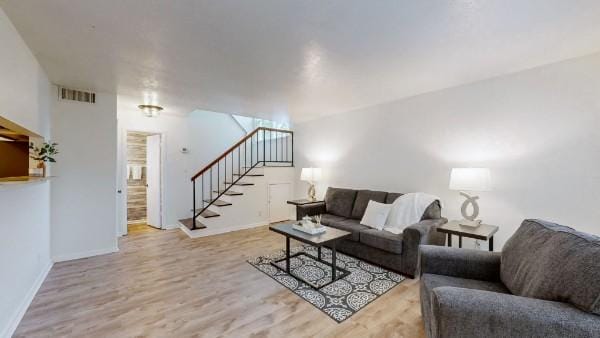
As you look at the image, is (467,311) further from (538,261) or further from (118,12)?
(118,12)

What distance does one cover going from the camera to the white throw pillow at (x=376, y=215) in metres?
3.49

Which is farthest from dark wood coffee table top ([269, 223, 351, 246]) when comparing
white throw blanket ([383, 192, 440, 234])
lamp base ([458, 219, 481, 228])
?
lamp base ([458, 219, 481, 228])

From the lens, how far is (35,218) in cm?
264

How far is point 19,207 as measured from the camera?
219 centimetres

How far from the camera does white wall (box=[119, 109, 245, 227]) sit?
195 inches

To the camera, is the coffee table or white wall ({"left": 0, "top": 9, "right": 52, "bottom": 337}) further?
the coffee table

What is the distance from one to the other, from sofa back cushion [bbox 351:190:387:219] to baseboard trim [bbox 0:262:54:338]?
3.92 metres

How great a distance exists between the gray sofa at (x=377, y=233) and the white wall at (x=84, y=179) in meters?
3.04

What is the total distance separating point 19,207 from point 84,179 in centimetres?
156

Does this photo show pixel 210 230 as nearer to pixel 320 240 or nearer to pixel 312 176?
pixel 312 176

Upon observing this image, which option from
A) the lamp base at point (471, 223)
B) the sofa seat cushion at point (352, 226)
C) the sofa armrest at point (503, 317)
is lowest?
the sofa seat cushion at point (352, 226)

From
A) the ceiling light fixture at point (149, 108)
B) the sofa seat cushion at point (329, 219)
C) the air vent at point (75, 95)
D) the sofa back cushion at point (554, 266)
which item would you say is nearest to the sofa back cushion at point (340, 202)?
the sofa seat cushion at point (329, 219)

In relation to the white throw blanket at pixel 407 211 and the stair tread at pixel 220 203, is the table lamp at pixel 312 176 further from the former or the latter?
the white throw blanket at pixel 407 211

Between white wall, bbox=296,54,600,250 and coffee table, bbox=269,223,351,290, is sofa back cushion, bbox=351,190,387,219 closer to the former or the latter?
white wall, bbox=296,54,600,250
